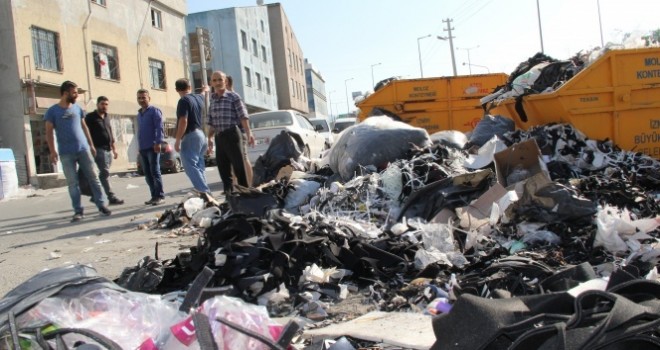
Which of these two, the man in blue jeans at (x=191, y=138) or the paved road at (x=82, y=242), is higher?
the man in blue jeans at (x=191, y=138)

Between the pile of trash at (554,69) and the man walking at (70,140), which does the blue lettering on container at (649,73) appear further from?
the man walking at (70,140)

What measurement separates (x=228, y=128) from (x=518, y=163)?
11.4ft

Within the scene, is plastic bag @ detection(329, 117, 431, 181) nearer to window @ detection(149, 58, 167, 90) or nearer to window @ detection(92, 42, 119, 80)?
window @ detection(92, 42, 119, 80)

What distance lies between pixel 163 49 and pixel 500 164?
27.3m

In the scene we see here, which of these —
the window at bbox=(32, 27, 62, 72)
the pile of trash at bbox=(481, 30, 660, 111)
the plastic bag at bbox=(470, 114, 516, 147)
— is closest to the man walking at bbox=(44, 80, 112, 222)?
the plastic bag at bbox=(470, 114, 516, 147)

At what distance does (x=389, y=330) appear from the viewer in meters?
2.45

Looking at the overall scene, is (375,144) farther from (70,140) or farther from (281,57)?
(281,57)

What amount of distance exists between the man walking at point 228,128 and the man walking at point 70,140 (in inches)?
66.0

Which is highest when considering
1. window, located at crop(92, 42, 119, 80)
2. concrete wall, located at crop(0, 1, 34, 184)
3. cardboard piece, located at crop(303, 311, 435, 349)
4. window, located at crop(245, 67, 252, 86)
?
window, located at crop(245, 67, 252, 86)

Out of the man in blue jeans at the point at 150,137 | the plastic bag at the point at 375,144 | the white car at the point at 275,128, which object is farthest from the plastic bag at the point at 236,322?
the white car at the point at 275,128

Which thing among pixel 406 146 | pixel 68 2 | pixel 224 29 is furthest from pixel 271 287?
pixel 224 29

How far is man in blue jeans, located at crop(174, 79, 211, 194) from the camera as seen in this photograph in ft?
21.9

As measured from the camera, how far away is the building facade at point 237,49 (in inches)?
1608

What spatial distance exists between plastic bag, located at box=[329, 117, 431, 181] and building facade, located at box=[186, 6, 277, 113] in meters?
33.7
